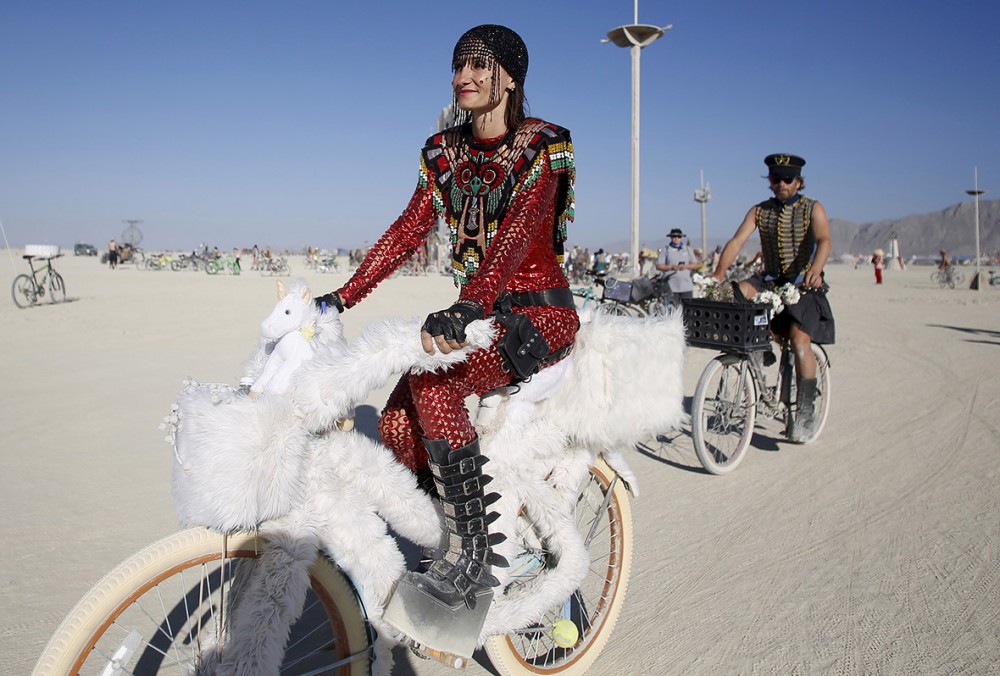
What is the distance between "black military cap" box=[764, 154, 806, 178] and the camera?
17.6 ft

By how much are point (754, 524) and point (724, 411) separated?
1.30 metres

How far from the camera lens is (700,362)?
1023 cm

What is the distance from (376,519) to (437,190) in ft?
4.20

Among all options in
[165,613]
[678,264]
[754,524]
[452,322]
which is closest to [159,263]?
[678,264]

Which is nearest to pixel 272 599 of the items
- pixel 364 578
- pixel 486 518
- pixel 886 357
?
pixel 364 578

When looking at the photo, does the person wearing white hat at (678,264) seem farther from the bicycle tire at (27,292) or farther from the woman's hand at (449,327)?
the bicycle tire at (27,292)

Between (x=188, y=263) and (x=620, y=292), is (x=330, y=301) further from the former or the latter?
(x=188, y=263)

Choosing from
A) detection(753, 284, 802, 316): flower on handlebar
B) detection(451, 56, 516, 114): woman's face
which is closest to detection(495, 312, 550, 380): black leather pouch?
detection(451, 56, 516, 114): woman's face

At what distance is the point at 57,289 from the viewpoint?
18625 millimetres

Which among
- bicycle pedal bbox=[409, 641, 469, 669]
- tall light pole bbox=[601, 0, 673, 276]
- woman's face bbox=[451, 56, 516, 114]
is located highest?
tall light pole bbox=[601, 0, 673, 276]

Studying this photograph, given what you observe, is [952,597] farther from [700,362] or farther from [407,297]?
[407,297]

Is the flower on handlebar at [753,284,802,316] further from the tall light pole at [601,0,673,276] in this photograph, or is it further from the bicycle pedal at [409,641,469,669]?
the tall light pole at [601,0,673,276]

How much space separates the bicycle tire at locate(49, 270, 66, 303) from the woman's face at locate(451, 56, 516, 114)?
18612 mm

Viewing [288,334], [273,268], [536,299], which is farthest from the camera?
[273,268]
